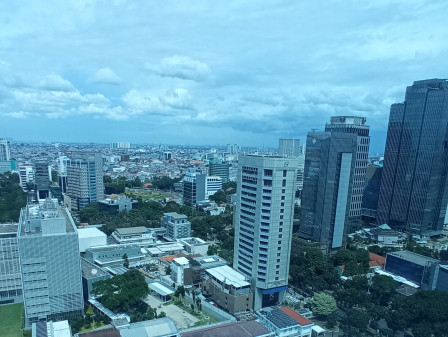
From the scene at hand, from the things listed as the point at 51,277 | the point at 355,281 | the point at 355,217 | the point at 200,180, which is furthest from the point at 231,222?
the point at 51,277

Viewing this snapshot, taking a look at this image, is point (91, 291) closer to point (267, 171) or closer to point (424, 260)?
point (267, 171)

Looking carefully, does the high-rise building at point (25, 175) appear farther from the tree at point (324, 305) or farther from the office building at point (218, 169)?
the tree at point (324, 305)

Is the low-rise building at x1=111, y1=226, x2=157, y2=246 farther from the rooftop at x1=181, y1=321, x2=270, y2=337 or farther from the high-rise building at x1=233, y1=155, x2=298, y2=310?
the rooftop at x1=181, y1=321, x2=270, y2=337

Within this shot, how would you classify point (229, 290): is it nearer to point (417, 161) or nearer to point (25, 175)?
point (417, 161)

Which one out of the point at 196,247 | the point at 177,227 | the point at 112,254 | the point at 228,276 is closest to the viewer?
the point at 228,276

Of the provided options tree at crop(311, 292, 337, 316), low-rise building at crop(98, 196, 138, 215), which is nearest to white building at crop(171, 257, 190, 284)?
tree at crop(311, 292, 337, 316)

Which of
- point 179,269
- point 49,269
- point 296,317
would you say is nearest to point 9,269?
point 49,269
